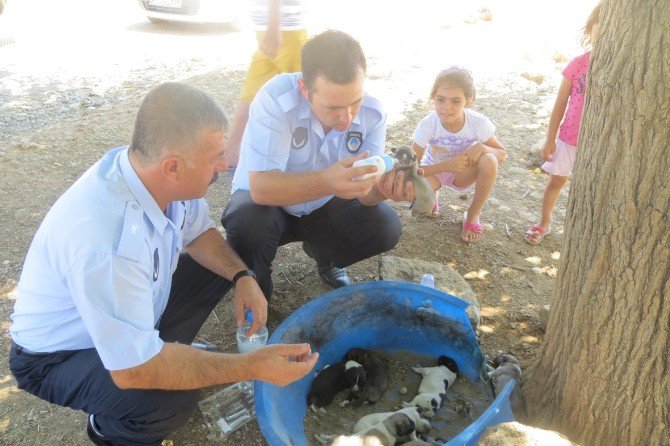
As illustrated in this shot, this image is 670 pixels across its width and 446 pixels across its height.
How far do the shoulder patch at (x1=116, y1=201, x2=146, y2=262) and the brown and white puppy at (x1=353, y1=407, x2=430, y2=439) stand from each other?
122cm

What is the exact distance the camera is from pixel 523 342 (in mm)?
3008

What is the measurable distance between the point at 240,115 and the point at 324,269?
5.38 feet

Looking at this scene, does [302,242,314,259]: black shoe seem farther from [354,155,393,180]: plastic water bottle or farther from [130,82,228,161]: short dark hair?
[130,82,228,161]: short dark hair

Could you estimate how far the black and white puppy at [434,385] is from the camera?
256cm

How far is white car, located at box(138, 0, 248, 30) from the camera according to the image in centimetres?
845

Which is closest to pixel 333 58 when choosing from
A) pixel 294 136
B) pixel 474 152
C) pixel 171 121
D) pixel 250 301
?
pixel 294 136

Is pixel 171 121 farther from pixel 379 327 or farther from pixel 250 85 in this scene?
pixel 250 85

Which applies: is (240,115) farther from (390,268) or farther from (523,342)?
(523,342)

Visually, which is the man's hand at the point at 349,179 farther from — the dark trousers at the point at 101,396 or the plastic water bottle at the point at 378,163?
the dark trousers at the point at 101,396

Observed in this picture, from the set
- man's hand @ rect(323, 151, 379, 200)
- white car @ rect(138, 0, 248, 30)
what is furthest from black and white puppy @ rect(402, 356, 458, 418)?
white car @ rect(138, 0, 248, 30)

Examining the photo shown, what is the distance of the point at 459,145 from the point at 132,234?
2.52 metres

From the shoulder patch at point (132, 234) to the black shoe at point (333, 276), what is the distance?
5.00ft

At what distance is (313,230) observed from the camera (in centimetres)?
308

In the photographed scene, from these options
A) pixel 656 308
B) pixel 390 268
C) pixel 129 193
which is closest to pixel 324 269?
pixel 390 268
